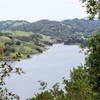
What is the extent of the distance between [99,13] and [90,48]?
9017mm

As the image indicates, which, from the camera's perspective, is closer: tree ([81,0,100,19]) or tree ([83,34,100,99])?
tree ([81,0,100,19])

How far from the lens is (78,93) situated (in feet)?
47.5

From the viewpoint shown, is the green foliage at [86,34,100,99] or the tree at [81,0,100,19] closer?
the tree at [81,0,100,19]

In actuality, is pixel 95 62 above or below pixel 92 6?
below

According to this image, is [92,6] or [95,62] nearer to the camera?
[92,6]

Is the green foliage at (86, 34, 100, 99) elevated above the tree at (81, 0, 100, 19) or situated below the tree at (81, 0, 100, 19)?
below

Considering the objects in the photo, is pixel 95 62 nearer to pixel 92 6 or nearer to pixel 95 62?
pixel 95 62

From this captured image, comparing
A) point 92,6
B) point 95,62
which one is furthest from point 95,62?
point 92,6

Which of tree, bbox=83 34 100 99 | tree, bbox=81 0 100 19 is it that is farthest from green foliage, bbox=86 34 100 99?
tree, bbox=81 0 100 19

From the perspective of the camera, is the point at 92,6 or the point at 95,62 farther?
the point at 95,62

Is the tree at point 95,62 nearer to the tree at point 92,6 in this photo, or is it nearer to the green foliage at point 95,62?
the green foliage at point 95,62

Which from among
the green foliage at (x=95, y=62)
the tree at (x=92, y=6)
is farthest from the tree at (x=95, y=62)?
the tree at (x=92, y=6)

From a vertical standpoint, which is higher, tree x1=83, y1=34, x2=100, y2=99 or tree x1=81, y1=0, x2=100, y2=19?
tree x1=81, y1=0, x2=100, y2=19

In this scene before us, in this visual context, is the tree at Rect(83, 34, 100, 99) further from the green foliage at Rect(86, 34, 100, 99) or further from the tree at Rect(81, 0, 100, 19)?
the tree at Rect(81, 0, 100, 19)
